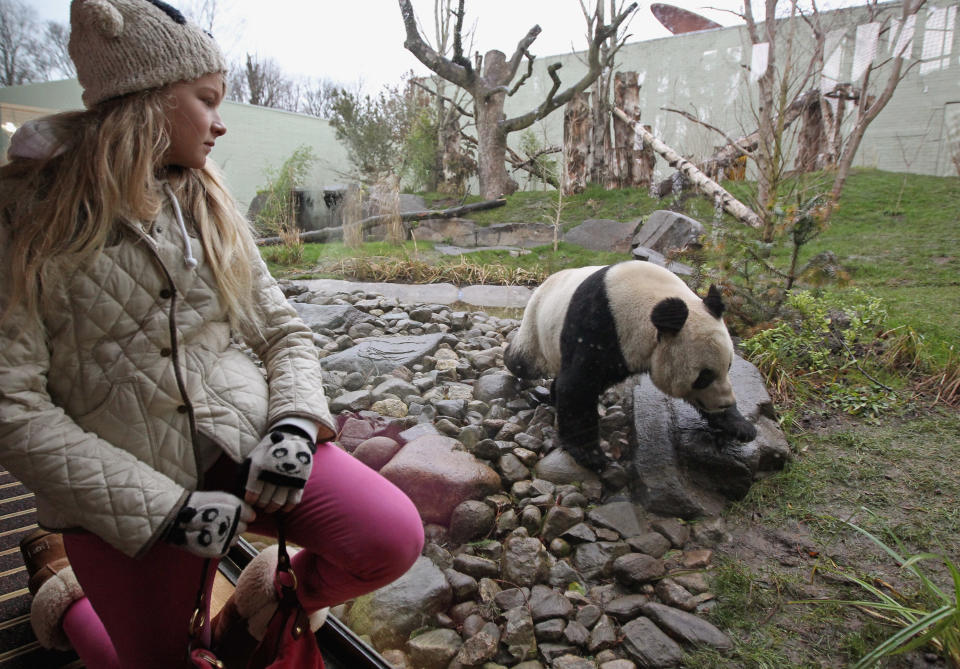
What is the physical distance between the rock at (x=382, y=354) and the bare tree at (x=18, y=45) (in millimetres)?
1390

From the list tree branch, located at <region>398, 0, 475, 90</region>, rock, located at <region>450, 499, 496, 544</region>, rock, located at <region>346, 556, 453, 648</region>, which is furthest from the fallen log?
rock, located at <region>346, 556, 453, 648</region>

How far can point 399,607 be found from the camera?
1.36 meters

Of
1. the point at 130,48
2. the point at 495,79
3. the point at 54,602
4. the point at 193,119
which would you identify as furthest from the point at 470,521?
the point at 495,79

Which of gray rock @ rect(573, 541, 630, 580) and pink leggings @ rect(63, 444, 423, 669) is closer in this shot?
pink leggings @ rect(63, 444, 423, 669)

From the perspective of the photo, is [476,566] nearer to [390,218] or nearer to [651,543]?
[651,543]

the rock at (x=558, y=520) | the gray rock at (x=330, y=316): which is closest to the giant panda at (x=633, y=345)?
the rock at (x=558, y=520)

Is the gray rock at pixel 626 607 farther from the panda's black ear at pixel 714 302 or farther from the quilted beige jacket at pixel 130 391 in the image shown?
the panda's black ear at pixel 714 302

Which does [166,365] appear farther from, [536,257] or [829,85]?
[829,85]

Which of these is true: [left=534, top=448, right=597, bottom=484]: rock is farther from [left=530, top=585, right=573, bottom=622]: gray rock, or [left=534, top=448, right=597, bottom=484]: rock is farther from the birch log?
the birch log

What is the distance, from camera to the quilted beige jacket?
0.88 m

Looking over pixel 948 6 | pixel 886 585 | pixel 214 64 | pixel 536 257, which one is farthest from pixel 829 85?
pixel 214 64

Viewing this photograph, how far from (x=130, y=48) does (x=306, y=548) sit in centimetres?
96

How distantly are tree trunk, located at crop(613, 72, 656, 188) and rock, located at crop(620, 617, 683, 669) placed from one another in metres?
1.50

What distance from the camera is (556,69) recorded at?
2.03m
